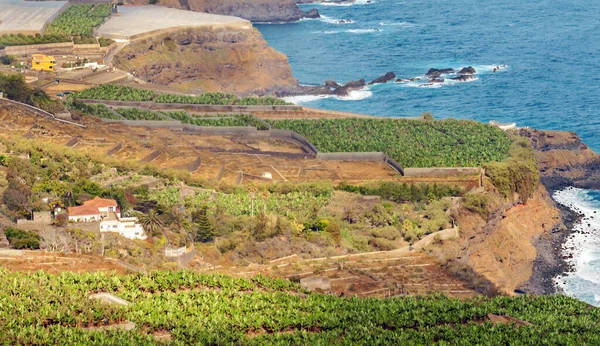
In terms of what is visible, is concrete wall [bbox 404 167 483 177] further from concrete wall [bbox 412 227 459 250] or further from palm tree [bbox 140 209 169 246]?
palm tree [bbox 140 209 169 246]

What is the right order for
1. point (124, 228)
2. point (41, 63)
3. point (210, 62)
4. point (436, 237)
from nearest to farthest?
point (124, 228) → point (436, 237) → point (41, 63) → point (210, 62)

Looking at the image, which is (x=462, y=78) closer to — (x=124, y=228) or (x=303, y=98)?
(x=303, y=98)

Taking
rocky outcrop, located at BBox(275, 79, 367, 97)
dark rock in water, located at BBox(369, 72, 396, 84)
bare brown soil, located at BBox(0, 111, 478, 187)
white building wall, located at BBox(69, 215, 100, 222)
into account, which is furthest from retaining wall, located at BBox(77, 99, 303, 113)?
white building wall, located at BBox(69, 215, 100, 222)

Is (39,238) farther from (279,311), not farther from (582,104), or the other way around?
(582,104)

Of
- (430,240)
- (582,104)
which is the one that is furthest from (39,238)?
(582,104)

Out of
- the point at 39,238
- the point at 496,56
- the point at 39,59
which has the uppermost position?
the point at 39,238

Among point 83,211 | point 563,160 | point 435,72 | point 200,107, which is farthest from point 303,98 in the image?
point 83,211
